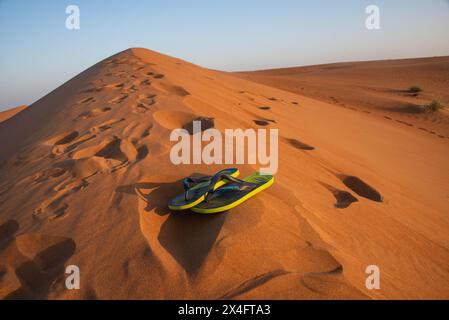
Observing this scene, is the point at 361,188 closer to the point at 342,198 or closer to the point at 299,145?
the point at 342,198

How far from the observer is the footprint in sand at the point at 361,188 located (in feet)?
9.34

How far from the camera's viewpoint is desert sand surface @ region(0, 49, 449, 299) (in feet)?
4.87

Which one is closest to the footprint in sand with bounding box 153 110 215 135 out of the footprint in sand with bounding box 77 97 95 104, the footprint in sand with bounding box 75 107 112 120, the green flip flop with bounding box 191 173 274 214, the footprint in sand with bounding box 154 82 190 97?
the footprint in sand with bounding box 75 107 112 120

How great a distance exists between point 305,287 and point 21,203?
218cm

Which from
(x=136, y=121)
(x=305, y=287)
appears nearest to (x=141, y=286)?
(x=305, y=287)

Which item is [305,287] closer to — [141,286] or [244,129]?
[141,286]

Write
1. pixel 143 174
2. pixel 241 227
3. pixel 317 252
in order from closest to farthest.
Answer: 1. pixel 317 252
2. pixel 241 227
3. pixel 143 174

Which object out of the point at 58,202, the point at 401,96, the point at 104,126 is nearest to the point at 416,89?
the point at 401,96

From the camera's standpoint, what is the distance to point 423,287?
1.66m

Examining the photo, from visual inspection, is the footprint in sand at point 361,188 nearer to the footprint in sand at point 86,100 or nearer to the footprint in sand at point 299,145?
the footprint in sand at point 299,145

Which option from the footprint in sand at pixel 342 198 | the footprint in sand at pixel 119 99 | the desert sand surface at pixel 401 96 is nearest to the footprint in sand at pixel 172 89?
the footprint in sand at pixel 119 99

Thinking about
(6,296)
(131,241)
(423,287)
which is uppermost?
(131,241)

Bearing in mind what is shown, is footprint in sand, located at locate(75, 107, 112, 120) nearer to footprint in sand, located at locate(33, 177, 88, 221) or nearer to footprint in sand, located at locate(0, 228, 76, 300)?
footprint in sand, located at locate(33, 177, 88, 221)

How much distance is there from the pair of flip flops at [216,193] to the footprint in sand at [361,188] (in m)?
1.19
